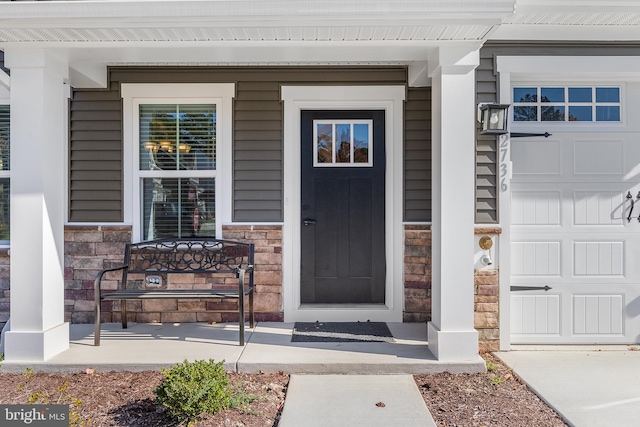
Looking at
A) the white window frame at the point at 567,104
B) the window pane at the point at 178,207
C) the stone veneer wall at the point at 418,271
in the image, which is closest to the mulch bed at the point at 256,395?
the stone veneer wall at the point at 418,271

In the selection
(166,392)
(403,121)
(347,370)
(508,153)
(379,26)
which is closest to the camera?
(166,392)

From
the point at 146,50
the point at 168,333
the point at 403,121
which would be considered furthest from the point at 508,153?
the point at 168,333

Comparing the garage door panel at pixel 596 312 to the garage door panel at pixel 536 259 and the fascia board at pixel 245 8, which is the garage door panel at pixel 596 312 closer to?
the garage door panel at pixel 536 259

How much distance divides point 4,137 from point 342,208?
121 inches

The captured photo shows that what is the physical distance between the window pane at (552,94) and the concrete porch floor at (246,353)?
7.08 ft

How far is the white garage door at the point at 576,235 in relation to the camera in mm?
3918

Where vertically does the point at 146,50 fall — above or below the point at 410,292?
above

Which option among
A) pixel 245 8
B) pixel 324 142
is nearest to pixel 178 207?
pixel 324 142

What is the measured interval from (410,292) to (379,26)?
2320 mm

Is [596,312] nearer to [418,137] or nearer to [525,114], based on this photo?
[525,114]

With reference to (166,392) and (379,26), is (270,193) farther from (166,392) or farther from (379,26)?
(166,392)

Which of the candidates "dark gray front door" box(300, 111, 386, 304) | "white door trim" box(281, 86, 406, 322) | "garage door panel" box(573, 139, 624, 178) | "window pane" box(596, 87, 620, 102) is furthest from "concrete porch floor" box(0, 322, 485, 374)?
"window pane" box(596, 87, 620, 102)

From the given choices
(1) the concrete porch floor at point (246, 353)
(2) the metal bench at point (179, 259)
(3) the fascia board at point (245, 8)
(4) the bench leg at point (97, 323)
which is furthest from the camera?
(2) the metal bench at point (179, 259)

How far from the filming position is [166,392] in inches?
98.6
